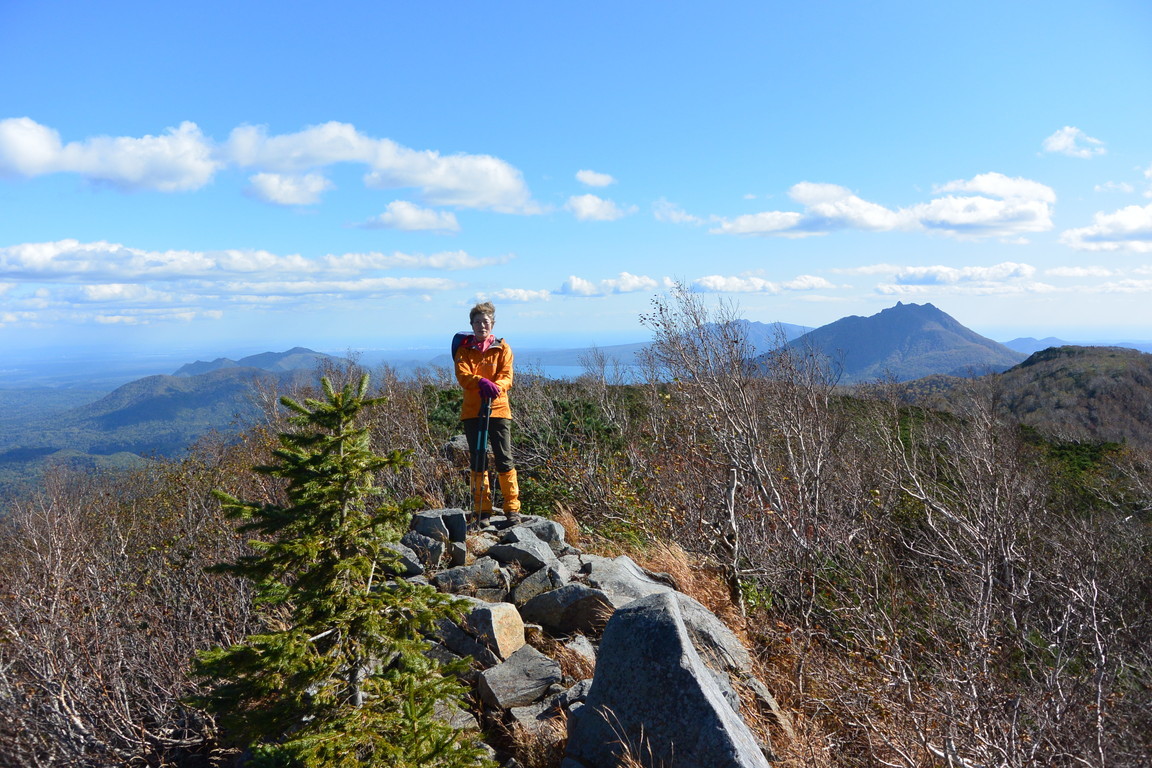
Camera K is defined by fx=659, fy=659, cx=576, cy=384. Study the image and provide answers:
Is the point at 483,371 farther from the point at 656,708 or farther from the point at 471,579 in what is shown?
the point at 656,708

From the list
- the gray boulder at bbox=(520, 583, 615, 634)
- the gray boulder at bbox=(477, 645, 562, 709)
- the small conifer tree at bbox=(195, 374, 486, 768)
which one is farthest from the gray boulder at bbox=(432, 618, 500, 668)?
the small conifer tree at bbox=(195, 374, 486, 768)

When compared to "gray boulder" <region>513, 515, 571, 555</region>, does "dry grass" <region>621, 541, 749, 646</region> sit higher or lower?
lower

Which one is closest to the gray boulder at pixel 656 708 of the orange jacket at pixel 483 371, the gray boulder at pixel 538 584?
the gray boulder at pixel 538 584

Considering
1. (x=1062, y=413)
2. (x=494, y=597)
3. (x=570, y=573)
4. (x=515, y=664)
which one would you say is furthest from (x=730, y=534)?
(x=1062, y=413)

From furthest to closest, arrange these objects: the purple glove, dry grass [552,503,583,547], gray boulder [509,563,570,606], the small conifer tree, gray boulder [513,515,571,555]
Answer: dry grass [552,503,583,547] → the purple glove → gray boulder [513,515,571,555] → gray boulder [509,563,570,606] → the small conifer tree

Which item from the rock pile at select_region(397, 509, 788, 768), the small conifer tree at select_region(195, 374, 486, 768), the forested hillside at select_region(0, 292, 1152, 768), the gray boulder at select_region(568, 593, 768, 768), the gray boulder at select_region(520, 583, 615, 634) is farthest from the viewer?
the gray boulder at select_region(520, 583, 615, 634)

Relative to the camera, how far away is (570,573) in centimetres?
586

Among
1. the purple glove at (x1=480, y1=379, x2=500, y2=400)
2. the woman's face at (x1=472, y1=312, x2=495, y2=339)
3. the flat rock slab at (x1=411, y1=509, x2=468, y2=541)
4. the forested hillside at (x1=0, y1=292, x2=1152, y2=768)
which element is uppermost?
the woman's face at (x1=472, y1=312, x2=495, y2=339)

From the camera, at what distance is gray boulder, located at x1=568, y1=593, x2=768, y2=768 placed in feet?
11.2

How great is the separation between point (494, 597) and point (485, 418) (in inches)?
78.4

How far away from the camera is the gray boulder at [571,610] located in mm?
5219

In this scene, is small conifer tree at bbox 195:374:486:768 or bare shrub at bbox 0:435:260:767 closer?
small conifer tree at bbox 195:374:486:768

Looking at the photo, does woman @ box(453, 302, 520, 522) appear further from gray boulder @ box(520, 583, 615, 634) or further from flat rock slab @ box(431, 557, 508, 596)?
gray boulder @ box(520, 583, 615, 634)

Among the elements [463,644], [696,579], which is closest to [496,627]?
[463,644]
